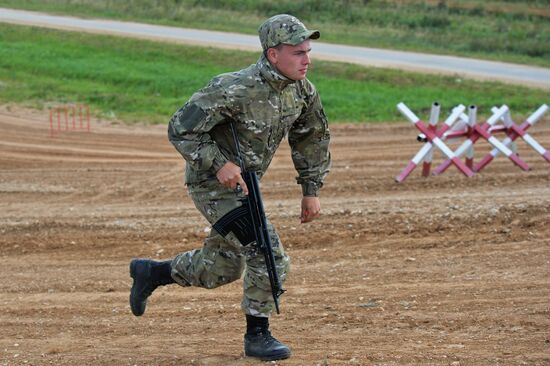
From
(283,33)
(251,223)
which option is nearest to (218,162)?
(251,223)

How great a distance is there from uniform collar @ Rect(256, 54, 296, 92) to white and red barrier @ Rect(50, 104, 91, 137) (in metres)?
14.2

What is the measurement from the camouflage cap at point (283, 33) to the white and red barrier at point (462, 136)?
863 cm

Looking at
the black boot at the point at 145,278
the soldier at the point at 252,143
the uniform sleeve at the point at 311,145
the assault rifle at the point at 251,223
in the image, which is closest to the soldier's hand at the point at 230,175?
the soldier at the point at 252,143

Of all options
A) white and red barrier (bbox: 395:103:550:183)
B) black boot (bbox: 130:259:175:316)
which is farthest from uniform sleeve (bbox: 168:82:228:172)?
white and red barrier (bbox: 395:103:550:183)

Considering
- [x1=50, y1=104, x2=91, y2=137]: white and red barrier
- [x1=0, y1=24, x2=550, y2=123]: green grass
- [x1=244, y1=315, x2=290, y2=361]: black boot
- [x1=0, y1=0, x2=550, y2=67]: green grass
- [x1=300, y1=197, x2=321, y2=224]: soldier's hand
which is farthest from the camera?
[x1=0, y1=0, x2=550, y2=67]: green grass

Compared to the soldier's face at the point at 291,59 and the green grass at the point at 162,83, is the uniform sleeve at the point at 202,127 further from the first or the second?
the green grass at the point at 162,83

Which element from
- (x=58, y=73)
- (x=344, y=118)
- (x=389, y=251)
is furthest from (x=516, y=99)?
(x=389, y=251)

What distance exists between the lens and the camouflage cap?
6852 mm

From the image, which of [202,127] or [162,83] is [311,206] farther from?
[162,83]

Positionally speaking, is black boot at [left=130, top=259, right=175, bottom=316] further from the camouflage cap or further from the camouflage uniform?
the camouflage cap

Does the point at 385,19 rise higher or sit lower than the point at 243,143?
lower

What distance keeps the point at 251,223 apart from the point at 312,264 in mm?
3852

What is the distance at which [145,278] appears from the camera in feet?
25.6

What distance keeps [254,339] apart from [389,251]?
404 centimetres
